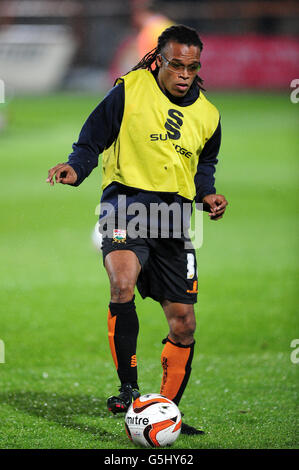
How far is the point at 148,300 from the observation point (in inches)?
337

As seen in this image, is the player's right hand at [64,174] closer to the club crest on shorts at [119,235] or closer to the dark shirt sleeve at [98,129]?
the dark shirt sleeve at [98,129]

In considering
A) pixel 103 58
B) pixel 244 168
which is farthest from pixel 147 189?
pixel 103 58

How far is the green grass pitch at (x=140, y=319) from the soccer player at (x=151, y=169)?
0.48m

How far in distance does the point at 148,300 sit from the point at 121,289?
4.18 meters

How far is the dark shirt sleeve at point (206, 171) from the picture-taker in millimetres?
4875

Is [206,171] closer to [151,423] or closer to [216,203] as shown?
[216,203]

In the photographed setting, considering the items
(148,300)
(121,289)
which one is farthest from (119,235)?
(148,300)

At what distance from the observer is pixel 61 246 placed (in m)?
10.9

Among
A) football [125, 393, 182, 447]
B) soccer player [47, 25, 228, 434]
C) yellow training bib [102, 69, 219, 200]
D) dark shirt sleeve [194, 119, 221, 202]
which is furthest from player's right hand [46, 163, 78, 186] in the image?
football [125, 393, 182, 447]

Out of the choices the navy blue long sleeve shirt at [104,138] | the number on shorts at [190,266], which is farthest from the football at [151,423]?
the navy blue long sleeve shirt at [104,138]

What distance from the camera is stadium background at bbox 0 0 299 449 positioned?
496cm

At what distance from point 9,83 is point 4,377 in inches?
1002
